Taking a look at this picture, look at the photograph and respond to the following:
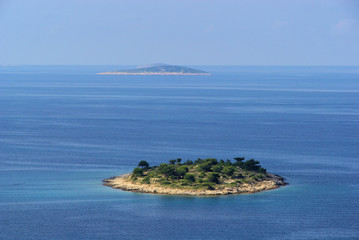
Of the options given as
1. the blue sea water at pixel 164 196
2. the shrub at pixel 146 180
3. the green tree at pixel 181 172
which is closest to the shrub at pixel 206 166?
the green tree at pixel 181 172

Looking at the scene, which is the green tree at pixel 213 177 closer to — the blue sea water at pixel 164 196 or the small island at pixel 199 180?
the small island at pixel 199 180

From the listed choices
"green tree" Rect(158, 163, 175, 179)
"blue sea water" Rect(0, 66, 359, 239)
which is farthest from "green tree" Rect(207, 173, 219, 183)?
"green tree" Rect(158, 163, 175, 179)

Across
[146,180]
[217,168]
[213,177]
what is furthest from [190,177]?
[146,180]

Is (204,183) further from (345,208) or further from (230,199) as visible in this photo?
(345,208)

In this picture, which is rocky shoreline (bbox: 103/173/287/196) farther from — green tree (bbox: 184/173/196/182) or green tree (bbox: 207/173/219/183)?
green tree (bbox: 184/173/196/182)

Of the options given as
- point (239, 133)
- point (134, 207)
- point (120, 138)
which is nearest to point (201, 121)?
point (239, 133)

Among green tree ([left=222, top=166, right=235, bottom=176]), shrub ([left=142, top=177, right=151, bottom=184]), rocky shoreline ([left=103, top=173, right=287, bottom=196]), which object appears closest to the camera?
rocky shoreline ([left=103, top=173, right=287, bottom=196])

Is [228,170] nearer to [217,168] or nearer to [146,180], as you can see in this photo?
[217,168]
